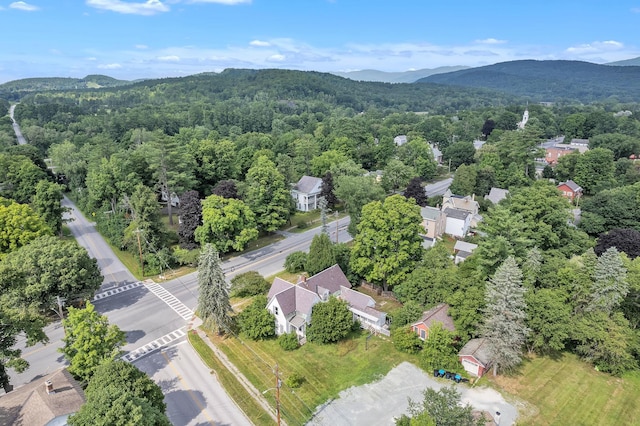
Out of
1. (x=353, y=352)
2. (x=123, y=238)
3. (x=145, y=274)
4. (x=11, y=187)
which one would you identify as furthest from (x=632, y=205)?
(x=11, y=187)

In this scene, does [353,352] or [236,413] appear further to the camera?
[353,352]

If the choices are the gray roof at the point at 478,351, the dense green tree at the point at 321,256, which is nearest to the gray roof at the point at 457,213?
the dense green tree at the point at 321,256

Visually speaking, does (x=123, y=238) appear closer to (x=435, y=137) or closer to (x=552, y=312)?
(x=552, y=312)

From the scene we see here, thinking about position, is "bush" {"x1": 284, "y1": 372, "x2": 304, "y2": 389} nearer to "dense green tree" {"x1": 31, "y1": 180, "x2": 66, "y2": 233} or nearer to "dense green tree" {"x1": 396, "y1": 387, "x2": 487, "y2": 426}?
"dense green tree" {"x1": 396, "y1": 387, "x2": 487, "y2": 426}

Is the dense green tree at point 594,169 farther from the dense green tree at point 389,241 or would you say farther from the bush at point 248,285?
the bush at point 248,285

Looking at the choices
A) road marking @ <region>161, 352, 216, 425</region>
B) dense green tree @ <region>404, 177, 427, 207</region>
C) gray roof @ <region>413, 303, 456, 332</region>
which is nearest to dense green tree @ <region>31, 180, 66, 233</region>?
road marking @ <region>161, 352, 216, 425</region>

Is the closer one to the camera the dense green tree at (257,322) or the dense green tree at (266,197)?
the dense green tree at (257,322)
